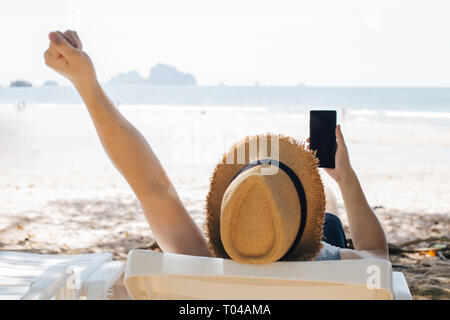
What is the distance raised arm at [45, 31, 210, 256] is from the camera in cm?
141

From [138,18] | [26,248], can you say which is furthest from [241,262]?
[138,18]

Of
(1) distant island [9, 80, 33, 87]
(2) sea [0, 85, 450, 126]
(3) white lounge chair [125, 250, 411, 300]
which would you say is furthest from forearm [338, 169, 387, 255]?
(1) distant island [9, 80, 33, 87]

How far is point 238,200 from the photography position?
3.78 feet

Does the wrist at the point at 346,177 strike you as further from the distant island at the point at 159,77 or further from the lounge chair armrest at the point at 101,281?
the distant island at the point at 159,77

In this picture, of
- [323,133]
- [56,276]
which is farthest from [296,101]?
[56,276]

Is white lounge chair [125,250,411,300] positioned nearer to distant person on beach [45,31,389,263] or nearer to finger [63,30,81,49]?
distant person on beach [45,31,389,263]

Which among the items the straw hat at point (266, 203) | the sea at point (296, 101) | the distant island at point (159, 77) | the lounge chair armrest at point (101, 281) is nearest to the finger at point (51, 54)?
the straw hat at point (266, 203)

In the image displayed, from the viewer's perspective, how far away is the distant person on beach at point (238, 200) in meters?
1.15

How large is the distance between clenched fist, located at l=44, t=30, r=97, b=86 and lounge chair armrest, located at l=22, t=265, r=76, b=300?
0.72 metres

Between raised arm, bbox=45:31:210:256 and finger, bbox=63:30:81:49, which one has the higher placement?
finger, bbox=63:30:81:49

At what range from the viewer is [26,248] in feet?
14.7

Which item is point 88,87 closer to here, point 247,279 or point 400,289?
point 247,279

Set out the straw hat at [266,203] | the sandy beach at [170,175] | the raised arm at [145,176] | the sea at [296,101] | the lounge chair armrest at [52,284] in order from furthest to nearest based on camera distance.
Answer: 1. the sea at [296,101]
2. the sandy beach at [170,175]
3. the lounge chair armrest at [52,284]
4. the raised arm at [145,176]
5. the straw hat at [266,203]
